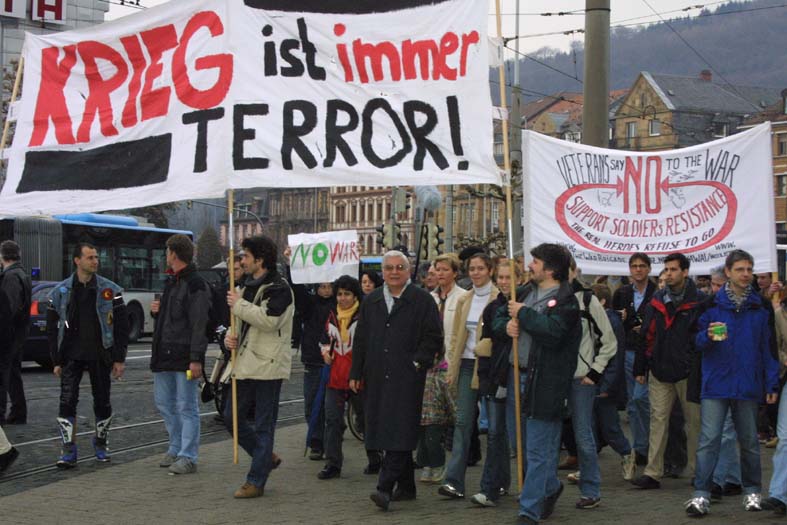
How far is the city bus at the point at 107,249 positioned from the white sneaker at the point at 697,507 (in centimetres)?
1912

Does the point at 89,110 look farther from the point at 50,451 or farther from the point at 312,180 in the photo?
the point at 50,451

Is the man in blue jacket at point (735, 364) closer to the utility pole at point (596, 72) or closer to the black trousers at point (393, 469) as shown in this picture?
the black trousers at point (393, 469)

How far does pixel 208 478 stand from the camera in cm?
981

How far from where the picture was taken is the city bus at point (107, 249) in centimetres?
2669

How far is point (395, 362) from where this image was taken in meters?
8.70

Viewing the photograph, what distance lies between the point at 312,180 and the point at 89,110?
198 centimetres

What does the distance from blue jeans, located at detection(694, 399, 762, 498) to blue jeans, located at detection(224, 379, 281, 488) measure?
117 inches

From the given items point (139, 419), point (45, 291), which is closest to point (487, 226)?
point (45, 291)

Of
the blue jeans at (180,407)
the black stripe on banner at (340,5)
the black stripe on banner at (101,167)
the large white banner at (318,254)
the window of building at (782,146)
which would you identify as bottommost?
the blue jeans at (180,407)

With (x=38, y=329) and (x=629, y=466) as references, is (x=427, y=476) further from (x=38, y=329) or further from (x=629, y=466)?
(x=38, y=329)

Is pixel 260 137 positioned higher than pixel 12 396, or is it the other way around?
pixel 260 137

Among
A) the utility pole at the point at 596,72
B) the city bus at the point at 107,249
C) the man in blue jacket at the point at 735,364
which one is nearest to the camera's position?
the man in blue jacket at the point at 735,364

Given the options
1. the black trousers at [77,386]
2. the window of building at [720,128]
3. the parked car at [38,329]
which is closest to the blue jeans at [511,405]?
the black trousers at [77,386]

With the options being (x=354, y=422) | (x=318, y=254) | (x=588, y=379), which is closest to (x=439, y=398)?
(x=588, y=379)
